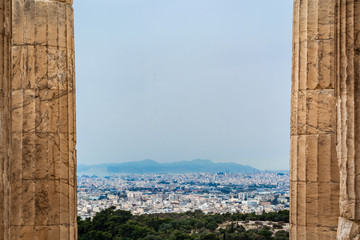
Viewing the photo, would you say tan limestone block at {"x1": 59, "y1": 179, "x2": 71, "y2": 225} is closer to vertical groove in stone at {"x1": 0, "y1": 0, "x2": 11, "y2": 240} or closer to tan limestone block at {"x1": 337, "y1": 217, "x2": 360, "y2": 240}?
tan limestone block at {"x1": 337, "y1": 217, "x2": 360, "y2": 240}

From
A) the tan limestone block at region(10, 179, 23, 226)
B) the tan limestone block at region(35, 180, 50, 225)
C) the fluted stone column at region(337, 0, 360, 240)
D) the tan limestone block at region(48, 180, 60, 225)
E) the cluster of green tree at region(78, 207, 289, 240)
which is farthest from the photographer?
the cluster of green tree at region(78, 207, 289, 240)

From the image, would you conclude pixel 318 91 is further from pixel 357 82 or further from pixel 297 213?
pixel 357 82

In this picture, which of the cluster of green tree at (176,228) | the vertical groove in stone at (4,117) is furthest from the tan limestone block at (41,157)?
the cluster of green tree at (176,228)

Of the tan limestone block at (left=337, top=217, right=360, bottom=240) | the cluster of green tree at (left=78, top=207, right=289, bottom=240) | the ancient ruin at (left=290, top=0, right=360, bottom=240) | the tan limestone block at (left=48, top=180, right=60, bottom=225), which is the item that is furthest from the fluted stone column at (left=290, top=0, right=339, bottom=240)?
the cluster of green tree at (left=78, top=207, right=289, bottom=240)

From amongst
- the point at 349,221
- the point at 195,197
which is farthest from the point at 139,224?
the point at 349,221

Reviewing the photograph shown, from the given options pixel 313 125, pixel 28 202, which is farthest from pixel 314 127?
pixel 28 202

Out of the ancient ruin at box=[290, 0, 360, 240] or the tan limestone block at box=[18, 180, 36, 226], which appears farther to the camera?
the ancient ruin at box=[290, 0, 360, 240]
